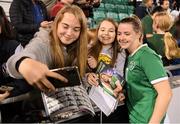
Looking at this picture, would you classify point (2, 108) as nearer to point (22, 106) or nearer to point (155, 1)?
point (22, 106)

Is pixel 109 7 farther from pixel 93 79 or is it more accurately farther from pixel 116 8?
pixel 93 79

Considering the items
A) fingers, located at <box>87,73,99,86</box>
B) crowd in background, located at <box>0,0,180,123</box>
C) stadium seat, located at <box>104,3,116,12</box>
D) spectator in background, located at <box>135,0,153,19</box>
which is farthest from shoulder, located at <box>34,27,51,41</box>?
stadium seat, located at <box>104,3,116,12</box>

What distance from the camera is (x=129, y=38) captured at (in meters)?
2.53

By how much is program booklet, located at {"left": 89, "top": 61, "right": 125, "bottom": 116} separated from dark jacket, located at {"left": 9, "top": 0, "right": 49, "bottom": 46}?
177cm

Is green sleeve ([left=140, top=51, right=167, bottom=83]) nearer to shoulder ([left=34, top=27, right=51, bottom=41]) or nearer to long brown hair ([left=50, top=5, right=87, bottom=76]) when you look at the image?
long brown hair ([left=50, top=5, right=87, bottom=76])

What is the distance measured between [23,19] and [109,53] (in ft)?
5.02

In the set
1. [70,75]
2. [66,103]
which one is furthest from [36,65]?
[66,103]

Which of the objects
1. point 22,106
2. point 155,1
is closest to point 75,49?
point 22,106

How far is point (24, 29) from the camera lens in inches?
158

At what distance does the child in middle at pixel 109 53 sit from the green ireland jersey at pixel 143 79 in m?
0.14

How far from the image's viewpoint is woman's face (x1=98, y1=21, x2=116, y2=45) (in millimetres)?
3080

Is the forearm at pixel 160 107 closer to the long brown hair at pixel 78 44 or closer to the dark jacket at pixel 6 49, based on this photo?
the long brown hair at pixel 78 44

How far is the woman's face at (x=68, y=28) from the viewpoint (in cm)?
219

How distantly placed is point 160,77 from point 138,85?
0.64ft
